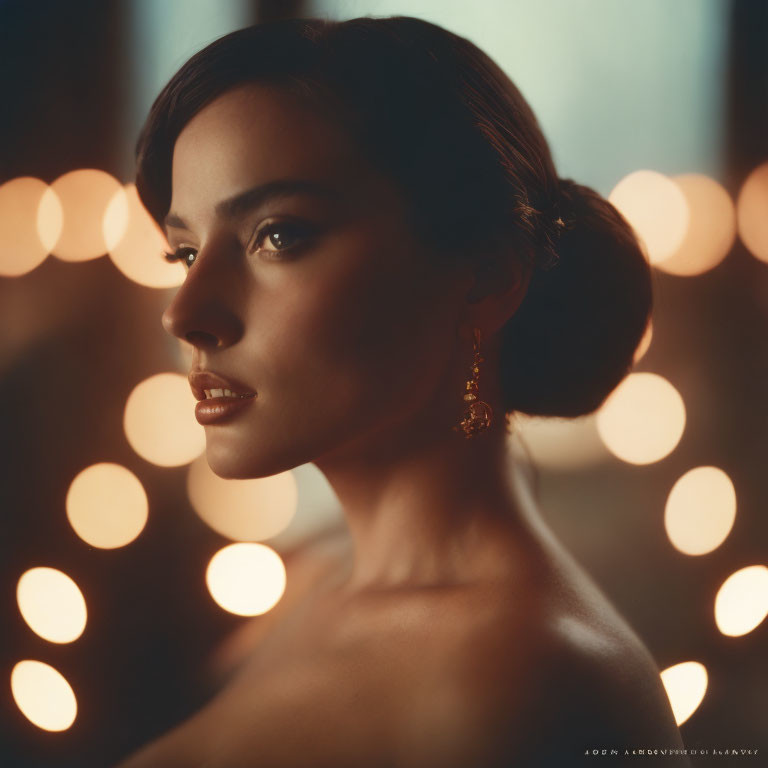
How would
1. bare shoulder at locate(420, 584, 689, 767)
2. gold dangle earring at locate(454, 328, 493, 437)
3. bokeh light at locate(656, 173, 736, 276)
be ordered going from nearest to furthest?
bare shoulder at locate(420, 584, 689, 767) → gold dangle earring at locate(454, 328, 493, 437) → bokeh light at locate(656, 173, 736, 276)

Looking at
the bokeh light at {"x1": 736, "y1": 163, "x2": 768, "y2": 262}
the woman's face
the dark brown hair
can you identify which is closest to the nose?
the woman's face

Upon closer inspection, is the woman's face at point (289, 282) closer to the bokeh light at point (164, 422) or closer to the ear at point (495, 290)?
the ear at point (495, 290)

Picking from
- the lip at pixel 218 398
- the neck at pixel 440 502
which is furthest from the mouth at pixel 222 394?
the neck at pixel 440 502

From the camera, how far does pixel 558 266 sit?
0.67m

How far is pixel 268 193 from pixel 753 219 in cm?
53

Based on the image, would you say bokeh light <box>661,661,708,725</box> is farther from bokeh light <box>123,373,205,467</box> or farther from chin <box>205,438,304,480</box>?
bokeh light <box>123,373,205,467</box>

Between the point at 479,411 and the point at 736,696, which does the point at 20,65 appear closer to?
the point at 479,411

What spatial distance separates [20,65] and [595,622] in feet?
2.66

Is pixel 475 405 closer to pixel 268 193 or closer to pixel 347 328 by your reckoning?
pixel 347 328

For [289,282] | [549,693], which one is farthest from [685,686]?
[289,282]

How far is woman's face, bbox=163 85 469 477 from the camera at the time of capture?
0.58 meters

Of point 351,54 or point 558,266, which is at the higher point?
point 351,54

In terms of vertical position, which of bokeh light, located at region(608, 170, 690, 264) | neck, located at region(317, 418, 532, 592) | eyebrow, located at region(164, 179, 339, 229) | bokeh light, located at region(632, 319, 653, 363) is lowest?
neck, located at region(317, 418, 532, 592)

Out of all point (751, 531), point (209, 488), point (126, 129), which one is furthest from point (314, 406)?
point (751, 531)
